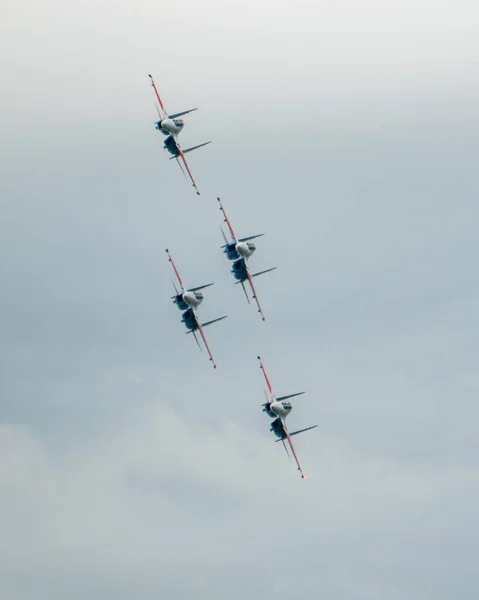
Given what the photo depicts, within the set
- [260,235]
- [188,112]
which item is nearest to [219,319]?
[260,235]

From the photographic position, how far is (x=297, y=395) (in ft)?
646

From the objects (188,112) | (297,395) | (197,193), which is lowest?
(297,395)

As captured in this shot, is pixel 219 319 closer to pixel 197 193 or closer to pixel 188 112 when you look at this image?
pixel 197 193

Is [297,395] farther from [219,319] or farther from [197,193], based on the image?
[197,193]

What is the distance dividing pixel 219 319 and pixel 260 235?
1541 cm

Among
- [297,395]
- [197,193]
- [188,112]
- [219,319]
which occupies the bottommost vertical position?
[297,395]

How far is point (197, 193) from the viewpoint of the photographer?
640 feet

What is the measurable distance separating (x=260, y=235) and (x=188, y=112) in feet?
75.7

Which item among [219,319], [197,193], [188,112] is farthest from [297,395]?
[188,112]

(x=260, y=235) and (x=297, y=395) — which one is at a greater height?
(x=260, y=235)

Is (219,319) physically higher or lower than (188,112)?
lower

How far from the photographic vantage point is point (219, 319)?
19725cm

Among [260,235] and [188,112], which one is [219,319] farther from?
[188,112]

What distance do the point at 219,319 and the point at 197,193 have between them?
20.5m
